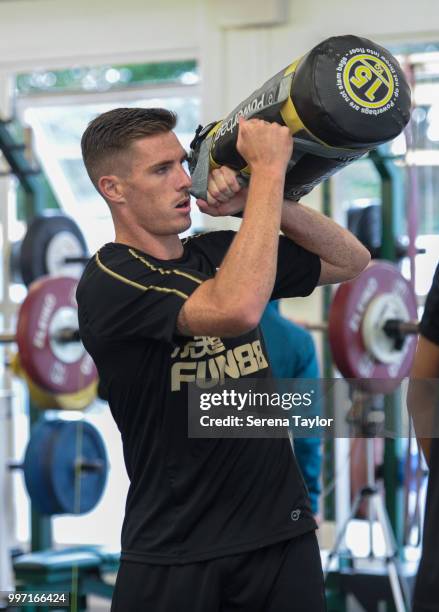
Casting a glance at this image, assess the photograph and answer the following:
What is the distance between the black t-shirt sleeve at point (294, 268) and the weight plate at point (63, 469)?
6.95ft

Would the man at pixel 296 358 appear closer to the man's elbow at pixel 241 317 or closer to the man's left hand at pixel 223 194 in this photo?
the man's left hand at pixel 223 194

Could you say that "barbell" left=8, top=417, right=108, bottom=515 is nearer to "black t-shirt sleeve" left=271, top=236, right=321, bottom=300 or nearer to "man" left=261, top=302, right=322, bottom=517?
"man" left=261, top=302, right=322, bottom=517

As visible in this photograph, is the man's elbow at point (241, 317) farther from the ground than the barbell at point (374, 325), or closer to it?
closer to it

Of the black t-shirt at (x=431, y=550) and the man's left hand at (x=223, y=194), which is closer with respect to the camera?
the black t-shirt at (x=431, y=550)

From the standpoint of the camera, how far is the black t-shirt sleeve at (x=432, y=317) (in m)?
1.55

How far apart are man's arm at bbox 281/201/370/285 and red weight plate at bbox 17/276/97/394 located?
2.04 m

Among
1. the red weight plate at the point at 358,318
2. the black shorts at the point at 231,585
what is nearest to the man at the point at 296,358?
the red weight plate at the point at 358,318

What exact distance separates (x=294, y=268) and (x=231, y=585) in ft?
1.76

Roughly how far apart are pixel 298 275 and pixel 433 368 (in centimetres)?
34

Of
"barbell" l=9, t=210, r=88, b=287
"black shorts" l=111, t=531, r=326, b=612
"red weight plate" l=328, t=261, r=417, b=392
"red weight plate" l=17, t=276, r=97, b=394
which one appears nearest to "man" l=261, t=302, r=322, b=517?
"red weight plate" l=328, t=261, r=417, b=392

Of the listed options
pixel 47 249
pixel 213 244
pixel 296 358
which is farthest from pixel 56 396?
pixel 213 244

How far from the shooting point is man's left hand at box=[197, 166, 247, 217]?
1.72 meters

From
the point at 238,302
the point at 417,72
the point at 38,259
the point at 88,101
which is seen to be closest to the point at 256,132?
the point at 238,302

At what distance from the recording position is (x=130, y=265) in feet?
5.64
